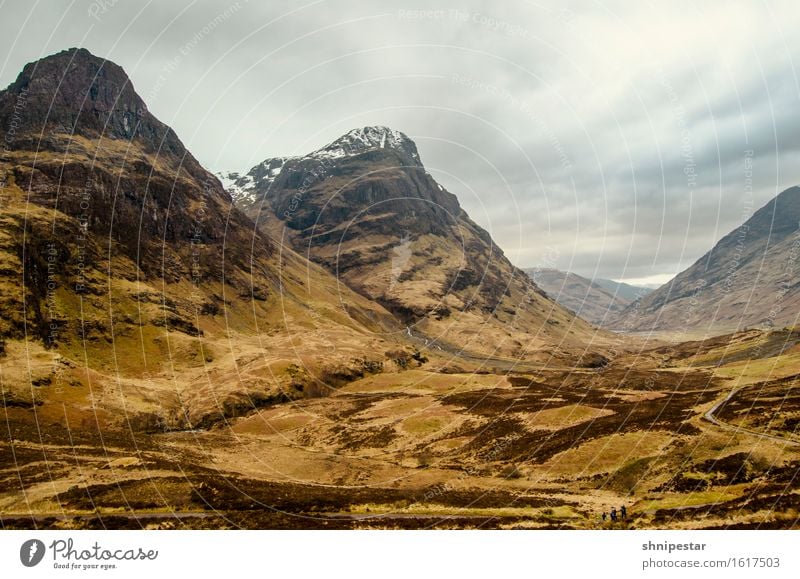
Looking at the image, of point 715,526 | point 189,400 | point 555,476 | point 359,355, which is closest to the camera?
point 715,526

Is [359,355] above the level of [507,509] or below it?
above

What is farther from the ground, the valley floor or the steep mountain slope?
the steep mountain slope

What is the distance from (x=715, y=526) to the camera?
125 ft

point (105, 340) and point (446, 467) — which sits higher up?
point (105, 340)

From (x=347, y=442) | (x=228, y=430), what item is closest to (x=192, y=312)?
(x=228, y=430)

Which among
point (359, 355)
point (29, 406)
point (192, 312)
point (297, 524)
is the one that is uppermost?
point (192, 312)

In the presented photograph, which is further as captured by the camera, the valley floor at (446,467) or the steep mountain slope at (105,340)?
the steep mountain slope at (105,340)

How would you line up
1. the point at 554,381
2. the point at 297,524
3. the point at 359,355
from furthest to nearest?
the point at 359,355 → the point at 554,381 → the point at 297,524

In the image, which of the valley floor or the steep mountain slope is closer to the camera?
the valley floor

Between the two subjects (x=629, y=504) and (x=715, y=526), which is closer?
(x=715, y=526)

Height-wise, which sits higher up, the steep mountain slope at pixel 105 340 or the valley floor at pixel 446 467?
the steep mountain slope at pixel 105 340

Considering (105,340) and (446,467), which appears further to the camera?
(105,340)

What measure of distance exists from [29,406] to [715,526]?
114945mm
